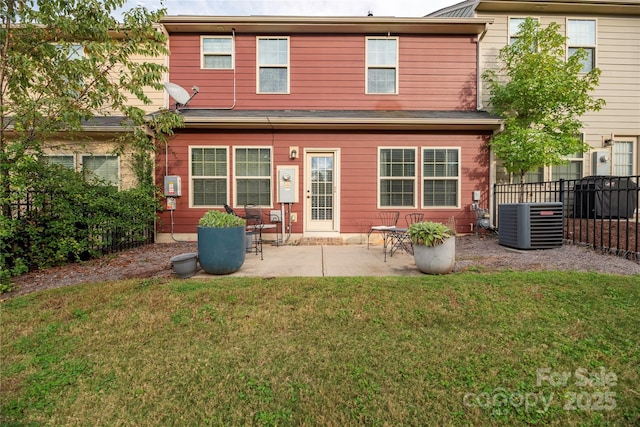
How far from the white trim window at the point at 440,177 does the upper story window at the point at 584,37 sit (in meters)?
5.70

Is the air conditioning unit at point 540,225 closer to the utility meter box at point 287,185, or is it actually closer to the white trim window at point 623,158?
the utility meter box at point 287,185

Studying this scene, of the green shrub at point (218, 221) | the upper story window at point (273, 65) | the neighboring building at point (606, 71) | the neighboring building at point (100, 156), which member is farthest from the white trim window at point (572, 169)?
the neighboring building at point (100, 156)

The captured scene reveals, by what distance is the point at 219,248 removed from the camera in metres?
4.09

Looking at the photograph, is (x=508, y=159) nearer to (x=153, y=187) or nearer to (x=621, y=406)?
(x=621, y=406)

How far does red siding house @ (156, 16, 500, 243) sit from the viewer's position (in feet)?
24.1

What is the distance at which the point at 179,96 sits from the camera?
7.11 meters

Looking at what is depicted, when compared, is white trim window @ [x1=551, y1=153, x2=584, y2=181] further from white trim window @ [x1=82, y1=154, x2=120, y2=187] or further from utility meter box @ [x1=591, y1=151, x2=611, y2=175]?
white trim window @ [x1=82, y1=154, x2=120, y2=187]

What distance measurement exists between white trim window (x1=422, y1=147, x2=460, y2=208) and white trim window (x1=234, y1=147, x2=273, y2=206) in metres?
4.20

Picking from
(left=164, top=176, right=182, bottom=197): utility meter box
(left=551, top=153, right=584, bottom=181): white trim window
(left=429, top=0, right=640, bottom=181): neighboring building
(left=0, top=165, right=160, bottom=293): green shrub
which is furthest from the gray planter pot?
(left=551, top=153, right=584, bottom=181): white trim window

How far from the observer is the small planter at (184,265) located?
13.0 feet

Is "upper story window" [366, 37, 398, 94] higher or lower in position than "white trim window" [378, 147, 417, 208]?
higher

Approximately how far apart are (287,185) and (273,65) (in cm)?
361

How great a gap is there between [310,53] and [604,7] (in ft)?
30.3

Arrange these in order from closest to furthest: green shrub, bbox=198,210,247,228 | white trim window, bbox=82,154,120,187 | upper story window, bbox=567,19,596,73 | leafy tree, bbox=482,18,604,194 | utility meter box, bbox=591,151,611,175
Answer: green shrub, bbox=198,210,247,228 → leafy tree, bbox=482,18,604,194 → white trim window, bbox=82,154,120,187 → utility meter box, bbox=591,151,611,175 → upper story window, bbox=567,19,596,73
